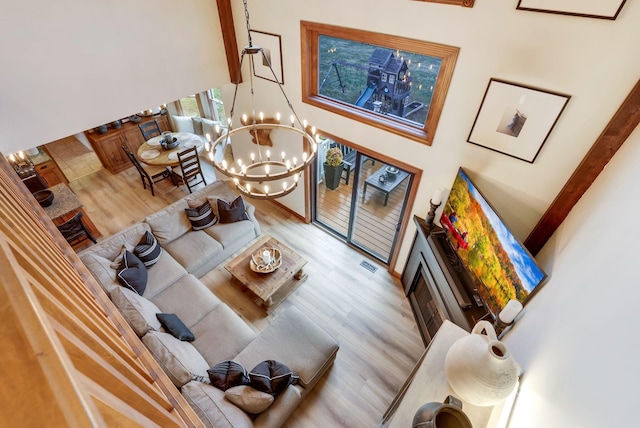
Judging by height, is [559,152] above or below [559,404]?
above

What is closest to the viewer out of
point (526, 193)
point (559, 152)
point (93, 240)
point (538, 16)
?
point (538, 16)

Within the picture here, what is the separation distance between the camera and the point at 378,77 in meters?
3.43

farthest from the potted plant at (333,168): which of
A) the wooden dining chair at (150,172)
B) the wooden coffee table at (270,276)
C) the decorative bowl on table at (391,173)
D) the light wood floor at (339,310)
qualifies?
the wooden dining chair at (150,172)

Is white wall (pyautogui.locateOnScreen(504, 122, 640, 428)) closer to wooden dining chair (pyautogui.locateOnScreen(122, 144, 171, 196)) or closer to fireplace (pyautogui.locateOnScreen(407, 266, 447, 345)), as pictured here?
fireplace (pyautogui.locateOnScreen(407, 266, 447, 345))

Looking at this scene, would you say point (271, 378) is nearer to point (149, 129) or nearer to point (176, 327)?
point (176, 327)

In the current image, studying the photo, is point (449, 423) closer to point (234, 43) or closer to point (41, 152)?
point (234, 43)

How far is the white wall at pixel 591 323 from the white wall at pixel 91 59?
4606 mm

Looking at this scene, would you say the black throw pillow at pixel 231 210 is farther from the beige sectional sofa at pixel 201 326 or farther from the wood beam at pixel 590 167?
the wood beam at pixel 590 167

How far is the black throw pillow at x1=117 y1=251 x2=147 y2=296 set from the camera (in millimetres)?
3615

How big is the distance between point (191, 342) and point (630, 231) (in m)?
3.70

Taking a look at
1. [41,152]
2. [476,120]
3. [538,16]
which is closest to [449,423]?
[476,120]

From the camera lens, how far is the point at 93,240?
16.1 ft

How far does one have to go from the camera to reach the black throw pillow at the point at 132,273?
3.62 metres

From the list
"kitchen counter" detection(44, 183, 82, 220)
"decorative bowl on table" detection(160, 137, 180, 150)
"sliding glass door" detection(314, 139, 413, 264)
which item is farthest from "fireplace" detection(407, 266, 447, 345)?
"decorative bowl on table" detection(160, 137, 180, 150)
